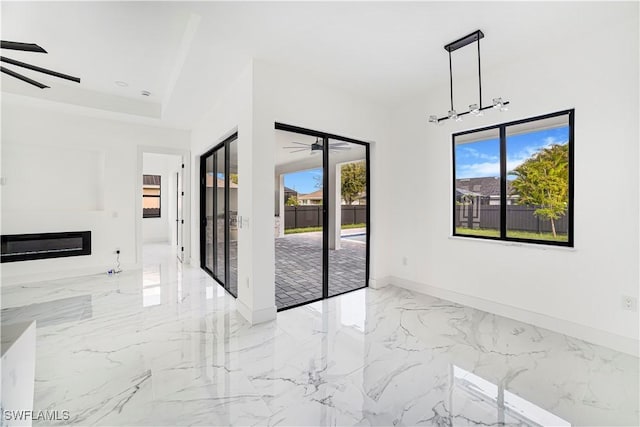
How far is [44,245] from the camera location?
446 centimetres

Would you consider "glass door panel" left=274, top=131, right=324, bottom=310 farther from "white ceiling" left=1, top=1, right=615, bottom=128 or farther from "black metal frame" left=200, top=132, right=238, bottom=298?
"white ceiling" left=1, top=1, right=615, bottom=128

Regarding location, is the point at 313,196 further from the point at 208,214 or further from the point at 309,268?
the point at 208,214

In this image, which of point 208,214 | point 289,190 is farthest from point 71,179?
point 289,190

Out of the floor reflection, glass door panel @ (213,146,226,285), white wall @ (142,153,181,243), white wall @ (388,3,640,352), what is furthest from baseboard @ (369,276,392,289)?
white wall @ (142,153,181,243)

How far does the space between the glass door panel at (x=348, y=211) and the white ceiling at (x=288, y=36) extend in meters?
0.97

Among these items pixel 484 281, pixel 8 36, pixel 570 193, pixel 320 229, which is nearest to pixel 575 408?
pixel 484 281

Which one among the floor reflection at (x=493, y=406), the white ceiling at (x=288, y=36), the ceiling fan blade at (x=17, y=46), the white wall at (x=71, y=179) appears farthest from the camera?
the white wall at (x=71, y=179)

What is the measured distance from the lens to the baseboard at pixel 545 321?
93.4 inches

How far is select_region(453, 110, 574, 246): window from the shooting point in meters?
2.79

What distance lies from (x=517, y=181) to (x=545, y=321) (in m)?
1.48

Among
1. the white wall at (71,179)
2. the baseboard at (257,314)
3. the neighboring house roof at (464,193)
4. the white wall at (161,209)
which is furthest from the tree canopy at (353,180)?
the white wall at (161,209)

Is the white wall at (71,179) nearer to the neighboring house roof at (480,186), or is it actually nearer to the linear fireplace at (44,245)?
the linear fireplace at (44,245)

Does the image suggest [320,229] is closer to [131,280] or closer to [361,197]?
[361,197]

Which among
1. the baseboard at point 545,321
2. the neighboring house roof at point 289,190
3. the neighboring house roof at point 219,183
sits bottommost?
the baseboard at point 545,321
